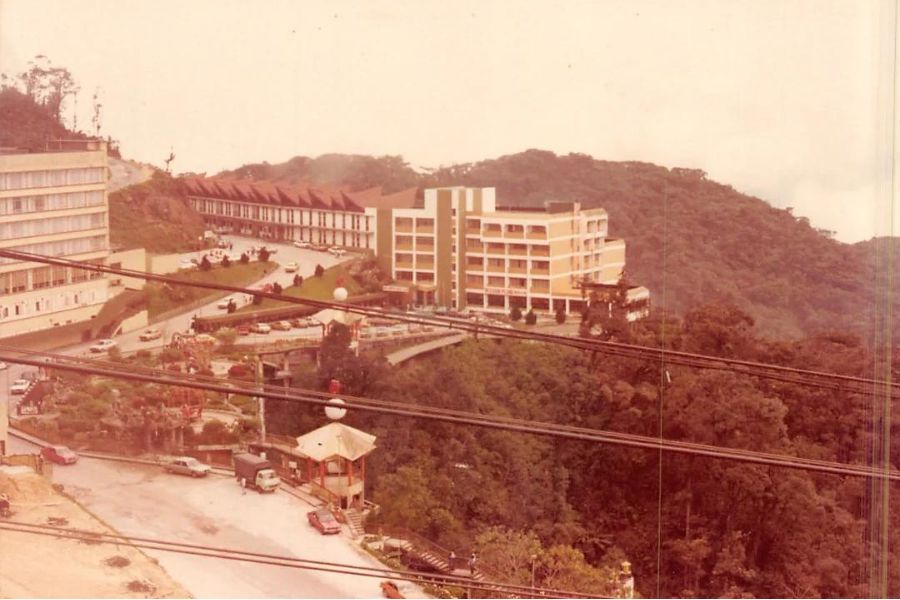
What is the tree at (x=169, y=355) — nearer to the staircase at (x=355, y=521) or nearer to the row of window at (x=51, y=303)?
the row of window at (x=51, y=303)

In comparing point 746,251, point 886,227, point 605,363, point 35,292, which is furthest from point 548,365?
point 35,292

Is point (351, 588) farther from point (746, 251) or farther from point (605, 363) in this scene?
point (746, 251)

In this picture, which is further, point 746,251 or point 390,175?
point 746,251

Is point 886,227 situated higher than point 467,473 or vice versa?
point 886,227

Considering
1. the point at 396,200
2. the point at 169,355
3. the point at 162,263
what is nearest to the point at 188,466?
the point at 169,355

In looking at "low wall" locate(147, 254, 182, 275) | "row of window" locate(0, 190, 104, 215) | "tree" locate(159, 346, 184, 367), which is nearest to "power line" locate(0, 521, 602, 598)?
"tree" locate(159, 346, 184, 367)

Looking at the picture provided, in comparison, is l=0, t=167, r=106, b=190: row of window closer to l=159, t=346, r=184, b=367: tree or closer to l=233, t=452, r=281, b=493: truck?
l=159, t=346, r=184, b=367: tree
